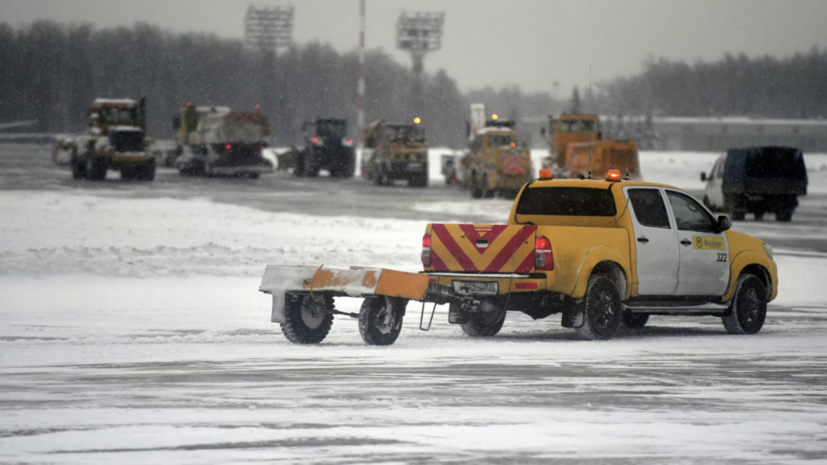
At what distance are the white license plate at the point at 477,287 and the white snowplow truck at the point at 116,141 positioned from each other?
1482 inches

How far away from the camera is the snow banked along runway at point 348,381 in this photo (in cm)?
711

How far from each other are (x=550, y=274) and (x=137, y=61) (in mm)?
122643

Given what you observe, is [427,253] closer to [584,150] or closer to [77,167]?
[584,150]

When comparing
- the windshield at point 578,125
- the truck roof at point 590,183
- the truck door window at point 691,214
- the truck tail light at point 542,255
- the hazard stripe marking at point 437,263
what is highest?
the windshield at point 578,125

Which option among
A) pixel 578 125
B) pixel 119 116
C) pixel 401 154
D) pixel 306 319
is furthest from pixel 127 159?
pixel 306 319

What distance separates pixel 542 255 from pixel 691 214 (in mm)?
2367

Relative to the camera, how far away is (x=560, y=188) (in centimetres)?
1343

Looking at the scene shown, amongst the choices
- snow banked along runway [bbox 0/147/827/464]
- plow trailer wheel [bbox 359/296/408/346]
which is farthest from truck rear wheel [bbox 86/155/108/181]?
plow trailer wheel [bbox 359/296/408/346]

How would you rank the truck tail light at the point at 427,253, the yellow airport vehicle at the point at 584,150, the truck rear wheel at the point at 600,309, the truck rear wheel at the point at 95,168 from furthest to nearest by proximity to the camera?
1. the truck rear wheel at the point at 95,168
2. the yellow airport vehicle at the point at 584,150
3. the truck tail light at the point at 427,253
4. the truck rear wheel at the point at 600,309

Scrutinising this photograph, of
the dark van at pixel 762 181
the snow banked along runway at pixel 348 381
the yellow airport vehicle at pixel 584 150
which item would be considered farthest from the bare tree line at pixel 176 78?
the snow banked along runway at pixel 348 381

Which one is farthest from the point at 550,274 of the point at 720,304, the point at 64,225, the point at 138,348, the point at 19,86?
the point at 19,86

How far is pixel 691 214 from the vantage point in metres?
13.8

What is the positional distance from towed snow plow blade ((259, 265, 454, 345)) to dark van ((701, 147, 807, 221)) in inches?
1023

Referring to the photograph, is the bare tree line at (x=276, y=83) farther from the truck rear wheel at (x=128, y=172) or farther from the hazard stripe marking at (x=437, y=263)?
the hazard stripe marking at (x=437, y=263)
